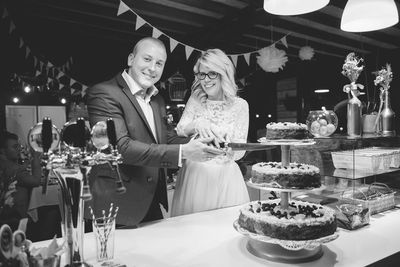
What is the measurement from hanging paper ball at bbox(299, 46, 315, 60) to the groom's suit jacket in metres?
2.63

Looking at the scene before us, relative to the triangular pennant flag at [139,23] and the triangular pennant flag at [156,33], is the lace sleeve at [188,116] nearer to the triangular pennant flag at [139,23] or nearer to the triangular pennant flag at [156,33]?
the triangular pennant flag at [156,33]

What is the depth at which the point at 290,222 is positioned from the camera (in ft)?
4.44

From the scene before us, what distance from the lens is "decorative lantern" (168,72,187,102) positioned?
Answer: 278 centimetres

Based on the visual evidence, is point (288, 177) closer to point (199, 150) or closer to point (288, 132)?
point (288, 132)

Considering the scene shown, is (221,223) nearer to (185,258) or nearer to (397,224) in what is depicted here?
(185,258)

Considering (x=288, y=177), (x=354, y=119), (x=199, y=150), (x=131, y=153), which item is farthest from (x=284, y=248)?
(x=354, y=119)

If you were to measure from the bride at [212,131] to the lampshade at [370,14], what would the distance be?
2.90ft

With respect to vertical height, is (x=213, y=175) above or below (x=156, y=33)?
below

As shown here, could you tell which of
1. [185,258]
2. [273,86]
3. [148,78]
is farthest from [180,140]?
[273,86]

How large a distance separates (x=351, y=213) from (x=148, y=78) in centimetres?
140

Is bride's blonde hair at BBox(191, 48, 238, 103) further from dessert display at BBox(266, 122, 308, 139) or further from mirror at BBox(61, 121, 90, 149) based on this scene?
mirror at BBox(61, 121, 90, 149)

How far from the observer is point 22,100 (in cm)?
229

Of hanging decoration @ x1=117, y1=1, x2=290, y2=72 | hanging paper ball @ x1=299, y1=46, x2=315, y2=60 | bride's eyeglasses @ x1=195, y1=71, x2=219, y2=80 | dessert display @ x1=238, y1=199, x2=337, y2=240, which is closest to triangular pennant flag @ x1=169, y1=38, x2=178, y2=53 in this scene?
hanging decoration @ x1=117, y1=1, x2=290, y2=72

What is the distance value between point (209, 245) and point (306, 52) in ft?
10.0
